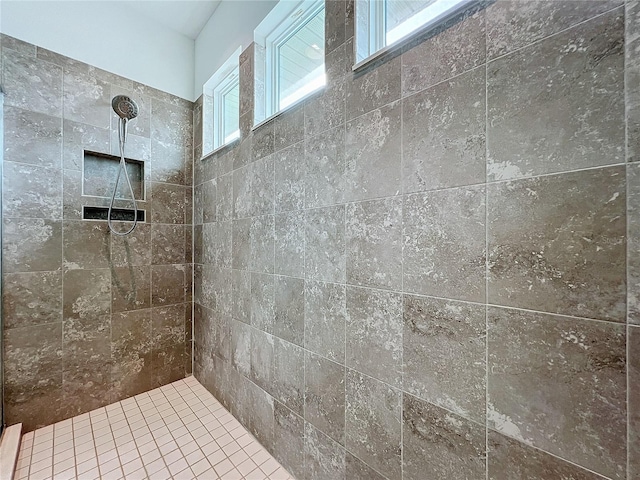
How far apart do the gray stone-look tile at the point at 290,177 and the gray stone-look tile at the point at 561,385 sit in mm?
976

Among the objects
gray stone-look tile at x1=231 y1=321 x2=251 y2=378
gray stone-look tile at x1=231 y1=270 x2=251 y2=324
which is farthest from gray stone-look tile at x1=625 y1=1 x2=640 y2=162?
gray stone-look tile at x1=231 y1=321 x2=251 y2=378

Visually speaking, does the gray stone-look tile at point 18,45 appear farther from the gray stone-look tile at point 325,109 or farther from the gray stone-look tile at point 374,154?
the gray stone-look tile at point 374,154

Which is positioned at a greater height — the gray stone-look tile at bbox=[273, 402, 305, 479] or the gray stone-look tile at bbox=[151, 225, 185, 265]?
the gray stone-look tile at bbox=[151, 225, 185, 265]

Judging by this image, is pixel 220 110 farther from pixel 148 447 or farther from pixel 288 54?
pixel 148 447

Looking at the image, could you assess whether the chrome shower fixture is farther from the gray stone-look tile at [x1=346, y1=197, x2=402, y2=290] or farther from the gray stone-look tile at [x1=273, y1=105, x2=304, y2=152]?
the gray stone-look tile at [x1=346, y1=197, x2=402, y2=290]

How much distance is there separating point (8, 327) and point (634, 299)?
286 centimetres

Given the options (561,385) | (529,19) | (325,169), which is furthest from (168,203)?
(561,385)

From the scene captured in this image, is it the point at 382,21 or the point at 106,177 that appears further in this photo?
the point at 106,177

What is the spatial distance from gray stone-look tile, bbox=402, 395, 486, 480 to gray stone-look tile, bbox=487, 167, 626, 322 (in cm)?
42

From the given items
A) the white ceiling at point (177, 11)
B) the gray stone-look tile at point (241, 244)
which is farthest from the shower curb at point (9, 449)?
the white ceiling at point (177, 11)

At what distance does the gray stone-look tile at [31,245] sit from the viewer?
163 cm

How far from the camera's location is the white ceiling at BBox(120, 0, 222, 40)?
2.04 meters

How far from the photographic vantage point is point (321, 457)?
1233 mm

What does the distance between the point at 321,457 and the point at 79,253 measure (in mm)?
2073
